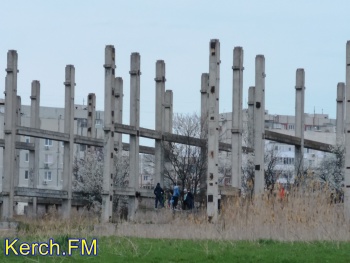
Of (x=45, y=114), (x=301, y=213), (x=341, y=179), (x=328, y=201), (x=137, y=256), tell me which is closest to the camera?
(x=137, y=256)

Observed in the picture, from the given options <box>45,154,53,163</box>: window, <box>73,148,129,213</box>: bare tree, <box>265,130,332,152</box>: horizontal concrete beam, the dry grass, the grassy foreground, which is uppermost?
<box>45,154,53,163</box>: window

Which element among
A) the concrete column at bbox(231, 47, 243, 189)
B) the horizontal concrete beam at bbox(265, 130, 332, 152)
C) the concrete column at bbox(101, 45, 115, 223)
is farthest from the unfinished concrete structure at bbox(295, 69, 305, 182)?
the concrete column at bbox(101, 45, 115, 223)

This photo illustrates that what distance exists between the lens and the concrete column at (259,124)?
34.7 metres

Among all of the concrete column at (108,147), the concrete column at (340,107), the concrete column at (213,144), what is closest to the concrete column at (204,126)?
the concrete column at (340,107)

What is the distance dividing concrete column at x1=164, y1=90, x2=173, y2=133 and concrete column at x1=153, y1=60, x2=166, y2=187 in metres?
2.46

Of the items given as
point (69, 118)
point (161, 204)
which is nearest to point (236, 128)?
point (161, 204)

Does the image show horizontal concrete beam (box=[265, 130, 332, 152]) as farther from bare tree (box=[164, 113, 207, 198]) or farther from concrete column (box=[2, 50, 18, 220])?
concrete column (box=[2, 50, 18, 220])

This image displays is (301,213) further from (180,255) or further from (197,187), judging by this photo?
(197,187)

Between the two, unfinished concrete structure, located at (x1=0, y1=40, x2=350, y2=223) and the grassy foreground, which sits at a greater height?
unfinished concrete structure, located at (x1=0, y1=40, x2=350, y2=223)

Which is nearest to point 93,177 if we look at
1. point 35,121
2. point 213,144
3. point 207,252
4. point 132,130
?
point 35,121

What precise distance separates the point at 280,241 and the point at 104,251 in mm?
Result: 4134

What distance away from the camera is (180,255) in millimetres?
16812

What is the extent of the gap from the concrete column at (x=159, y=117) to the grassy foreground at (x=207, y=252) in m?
23.5

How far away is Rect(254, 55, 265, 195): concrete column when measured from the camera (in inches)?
1366
